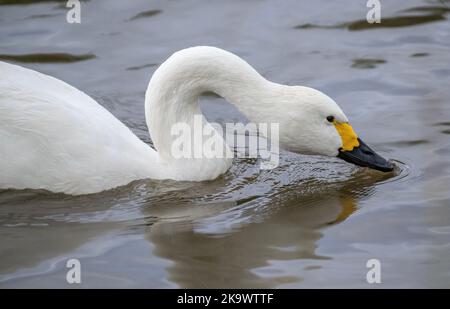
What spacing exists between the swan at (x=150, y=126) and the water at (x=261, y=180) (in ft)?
0.43

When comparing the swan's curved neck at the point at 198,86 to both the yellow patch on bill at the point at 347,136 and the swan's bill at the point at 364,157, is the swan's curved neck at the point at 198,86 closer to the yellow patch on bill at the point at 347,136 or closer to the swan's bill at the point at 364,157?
the yellow patch on bill at the point at 347,136

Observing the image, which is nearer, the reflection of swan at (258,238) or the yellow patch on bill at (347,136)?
the reflection of swan at (258,238)

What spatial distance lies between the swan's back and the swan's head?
109 cm

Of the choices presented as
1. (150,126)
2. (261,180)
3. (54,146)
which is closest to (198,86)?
(150,126)

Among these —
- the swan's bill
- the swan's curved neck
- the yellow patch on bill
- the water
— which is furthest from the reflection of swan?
the swan's curved neck

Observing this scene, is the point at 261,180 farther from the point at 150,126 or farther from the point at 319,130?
the point at 150,126

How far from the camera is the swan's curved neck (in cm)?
686

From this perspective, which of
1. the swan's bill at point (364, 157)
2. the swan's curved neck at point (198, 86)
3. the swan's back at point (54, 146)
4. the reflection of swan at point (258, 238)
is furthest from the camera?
the swan's bill at point (364, 157)

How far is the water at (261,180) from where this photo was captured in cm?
576

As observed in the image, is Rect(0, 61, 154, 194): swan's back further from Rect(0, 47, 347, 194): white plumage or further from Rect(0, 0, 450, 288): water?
Rect(0, 0, 450, 288): water

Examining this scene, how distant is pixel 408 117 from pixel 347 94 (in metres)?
0.68

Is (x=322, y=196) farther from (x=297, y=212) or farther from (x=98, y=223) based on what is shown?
(x=98, y=223)

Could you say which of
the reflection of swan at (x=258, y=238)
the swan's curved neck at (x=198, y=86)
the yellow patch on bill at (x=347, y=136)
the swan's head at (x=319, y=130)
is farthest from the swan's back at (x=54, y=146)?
the yellow patch on bill at (x=347, y=136)
